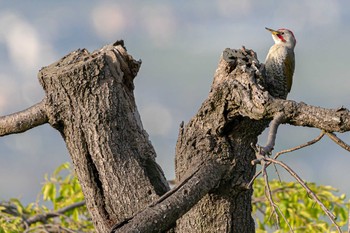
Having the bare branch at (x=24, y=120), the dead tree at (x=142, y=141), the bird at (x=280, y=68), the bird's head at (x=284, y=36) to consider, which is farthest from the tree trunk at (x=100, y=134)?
the bird's head at (x=284, y=36)

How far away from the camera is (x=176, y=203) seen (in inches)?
139

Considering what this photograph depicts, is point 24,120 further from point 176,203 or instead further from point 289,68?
point 289,68

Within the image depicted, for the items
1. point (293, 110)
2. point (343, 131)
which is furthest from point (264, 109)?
point (343, 131)

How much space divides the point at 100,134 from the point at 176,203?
64 centimetres

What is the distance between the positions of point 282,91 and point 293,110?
0.62m

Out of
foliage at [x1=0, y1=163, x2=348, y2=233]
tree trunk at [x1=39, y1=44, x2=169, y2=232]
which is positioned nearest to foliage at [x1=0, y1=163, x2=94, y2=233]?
foliage at [x1=0, y1=163, x2=348, y2=233]

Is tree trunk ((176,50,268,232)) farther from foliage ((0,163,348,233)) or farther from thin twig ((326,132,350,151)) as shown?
foliage ((0,163,348,233))

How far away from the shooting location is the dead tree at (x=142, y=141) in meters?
3.74

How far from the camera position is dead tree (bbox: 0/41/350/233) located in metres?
3.74

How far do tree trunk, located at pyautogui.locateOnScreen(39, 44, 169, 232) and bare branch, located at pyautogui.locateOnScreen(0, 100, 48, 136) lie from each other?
5.0 inches

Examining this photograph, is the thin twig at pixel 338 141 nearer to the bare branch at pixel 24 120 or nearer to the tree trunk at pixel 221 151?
the tree trunk at pixel 221 151

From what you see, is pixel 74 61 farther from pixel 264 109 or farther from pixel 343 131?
pixel 343 131

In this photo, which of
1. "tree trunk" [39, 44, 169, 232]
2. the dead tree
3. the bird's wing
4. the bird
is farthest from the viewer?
the bird's wing

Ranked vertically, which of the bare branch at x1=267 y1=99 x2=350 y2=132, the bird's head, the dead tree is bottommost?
the bare branch at x1=267 y1=99 x2=350 y2=132
